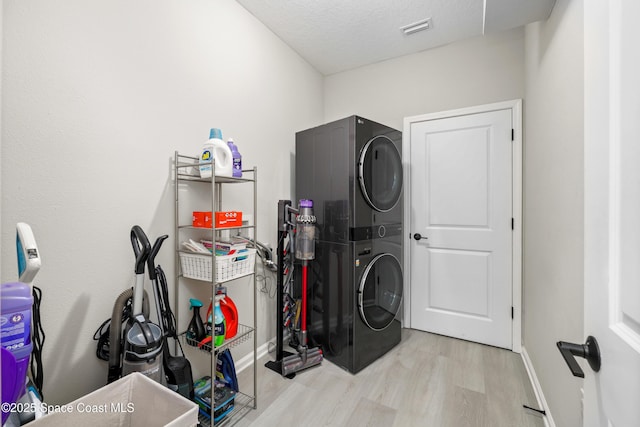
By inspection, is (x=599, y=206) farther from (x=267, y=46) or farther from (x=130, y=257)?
(x=267, y=46)

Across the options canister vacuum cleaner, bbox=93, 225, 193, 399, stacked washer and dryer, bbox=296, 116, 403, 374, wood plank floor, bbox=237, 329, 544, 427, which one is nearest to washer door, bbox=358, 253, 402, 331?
stacked washer and dryer, bbox=296, 116, 403, 374

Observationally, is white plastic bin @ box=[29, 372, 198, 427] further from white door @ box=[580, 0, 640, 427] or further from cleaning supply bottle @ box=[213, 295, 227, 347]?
white door @ box=[580, 0, 640, 427]

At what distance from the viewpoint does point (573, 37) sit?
120 cm

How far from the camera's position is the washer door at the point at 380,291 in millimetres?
2135

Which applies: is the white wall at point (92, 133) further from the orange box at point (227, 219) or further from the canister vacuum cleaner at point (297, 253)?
the canister vacuum cleaner at point (297, 253)

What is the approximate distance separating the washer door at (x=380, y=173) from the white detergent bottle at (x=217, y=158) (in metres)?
0.94

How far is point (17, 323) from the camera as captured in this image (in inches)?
31.2

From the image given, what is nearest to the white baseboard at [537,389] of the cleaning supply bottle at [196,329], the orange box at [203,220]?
the cleaning supply bottle at [196,329]

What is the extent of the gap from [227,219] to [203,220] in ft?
0.45

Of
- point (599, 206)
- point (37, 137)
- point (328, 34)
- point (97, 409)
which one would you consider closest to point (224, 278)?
point (97, 409)

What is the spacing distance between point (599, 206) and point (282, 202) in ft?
5.74

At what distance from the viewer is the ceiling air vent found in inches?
90.4

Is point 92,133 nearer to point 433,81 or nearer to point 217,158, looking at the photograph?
point 217,158

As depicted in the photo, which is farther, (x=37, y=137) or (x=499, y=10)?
(x=499, y=10)
